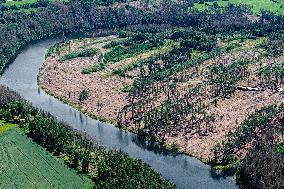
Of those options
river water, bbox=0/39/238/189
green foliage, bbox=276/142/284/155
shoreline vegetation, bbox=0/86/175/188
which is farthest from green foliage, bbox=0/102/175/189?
green foliage, bbox=276/142/284/155

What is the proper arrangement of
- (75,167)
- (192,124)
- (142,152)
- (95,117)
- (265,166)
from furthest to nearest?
1. (95,117)
2. (192,124)
3. (142,152)
4. (75,167)
5. (265,166)

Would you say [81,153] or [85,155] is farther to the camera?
[81,153]

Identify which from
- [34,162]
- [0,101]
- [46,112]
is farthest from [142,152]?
[0,101]

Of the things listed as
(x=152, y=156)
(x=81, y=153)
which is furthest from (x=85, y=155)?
(x=152, y=156)

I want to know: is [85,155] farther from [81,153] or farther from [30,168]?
[30,168]

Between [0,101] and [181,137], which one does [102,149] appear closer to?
[181,137]

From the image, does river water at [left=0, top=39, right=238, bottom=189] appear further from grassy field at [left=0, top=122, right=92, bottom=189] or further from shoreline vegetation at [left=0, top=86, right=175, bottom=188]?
grassy field at [left=0, top=122, right=92, bottom=189]

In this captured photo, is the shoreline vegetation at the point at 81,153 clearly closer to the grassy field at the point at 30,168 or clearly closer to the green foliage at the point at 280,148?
the grassy field at the point at 30,168

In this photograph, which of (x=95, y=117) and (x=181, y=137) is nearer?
(x=181, y=137)
